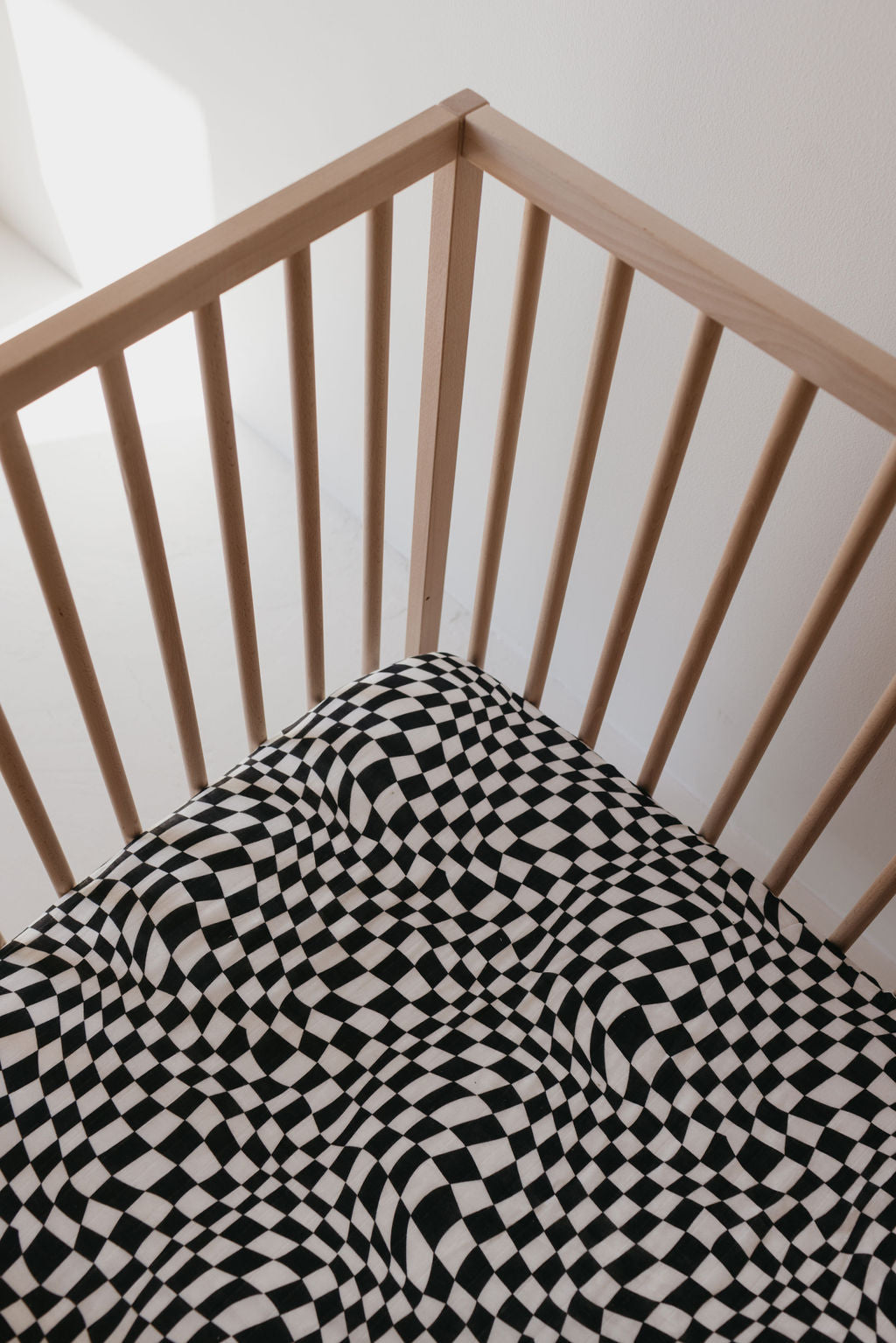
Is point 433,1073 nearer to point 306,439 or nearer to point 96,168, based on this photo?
point 306,439

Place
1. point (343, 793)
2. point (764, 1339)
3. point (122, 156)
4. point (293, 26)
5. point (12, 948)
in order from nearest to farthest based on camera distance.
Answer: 1. point (764, 1339)
2. point (12, 948)
3. point (343, 793)
4. point (293, 26)
5. point (122, 156)

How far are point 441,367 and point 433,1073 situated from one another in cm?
68

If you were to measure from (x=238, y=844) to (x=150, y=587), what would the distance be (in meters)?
0.25

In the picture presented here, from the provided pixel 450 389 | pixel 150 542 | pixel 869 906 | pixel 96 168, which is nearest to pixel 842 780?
pixel 869 906

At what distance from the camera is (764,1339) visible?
825 millimetres

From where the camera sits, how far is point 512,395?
1066mm

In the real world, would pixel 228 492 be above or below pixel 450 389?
below

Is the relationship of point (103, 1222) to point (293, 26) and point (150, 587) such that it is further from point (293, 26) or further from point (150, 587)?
point (293, 26)

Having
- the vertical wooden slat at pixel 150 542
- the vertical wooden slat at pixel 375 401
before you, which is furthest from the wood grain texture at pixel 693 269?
the vertical wooden slat at pixel 150 542

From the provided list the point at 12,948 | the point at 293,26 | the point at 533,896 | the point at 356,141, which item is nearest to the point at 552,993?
the point at 533,896

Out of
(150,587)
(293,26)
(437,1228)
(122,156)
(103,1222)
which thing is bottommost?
(103,1222)

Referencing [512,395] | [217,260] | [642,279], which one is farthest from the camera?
[642,279]

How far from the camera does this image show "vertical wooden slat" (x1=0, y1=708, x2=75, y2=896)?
933 mm

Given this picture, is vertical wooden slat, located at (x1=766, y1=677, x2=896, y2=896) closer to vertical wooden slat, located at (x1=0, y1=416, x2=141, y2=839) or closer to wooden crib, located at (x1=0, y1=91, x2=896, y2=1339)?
wooden crib, located at (x1=0, y1=91, x2=896, y2=1339)
